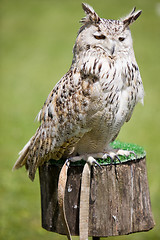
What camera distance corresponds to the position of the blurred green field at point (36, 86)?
458 cm

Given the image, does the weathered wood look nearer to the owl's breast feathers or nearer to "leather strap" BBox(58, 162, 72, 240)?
"leather strap" BBox(58, 162, 72, 240)

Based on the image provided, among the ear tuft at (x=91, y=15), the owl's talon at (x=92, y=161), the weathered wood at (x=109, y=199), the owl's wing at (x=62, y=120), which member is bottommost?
the weathered wood at (x=109, y=199)

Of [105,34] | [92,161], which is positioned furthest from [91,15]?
[92,161]

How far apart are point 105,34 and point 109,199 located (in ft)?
3.27

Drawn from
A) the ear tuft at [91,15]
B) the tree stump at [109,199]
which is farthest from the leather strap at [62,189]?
the ear tuft at [91,15]

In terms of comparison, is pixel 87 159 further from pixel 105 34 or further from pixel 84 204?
pixel 105 34

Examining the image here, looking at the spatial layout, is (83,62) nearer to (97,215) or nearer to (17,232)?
(97,215)

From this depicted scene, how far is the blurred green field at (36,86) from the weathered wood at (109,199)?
4.20ft

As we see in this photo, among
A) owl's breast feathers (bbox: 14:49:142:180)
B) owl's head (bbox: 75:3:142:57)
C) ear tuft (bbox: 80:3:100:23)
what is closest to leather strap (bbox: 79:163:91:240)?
owl's breast feathers (bbox: 14:49:142:180)

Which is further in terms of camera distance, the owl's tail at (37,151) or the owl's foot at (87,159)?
the owl's tail at (37,151)

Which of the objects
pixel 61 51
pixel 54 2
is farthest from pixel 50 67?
pixel 54 2

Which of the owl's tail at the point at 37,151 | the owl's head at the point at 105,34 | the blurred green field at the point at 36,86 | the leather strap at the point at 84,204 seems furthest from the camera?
the blurred green field at the point at 36,86

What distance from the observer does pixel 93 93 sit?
219 centimetres

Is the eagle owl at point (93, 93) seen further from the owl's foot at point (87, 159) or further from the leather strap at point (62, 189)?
the leather strap at point (62, 189)
